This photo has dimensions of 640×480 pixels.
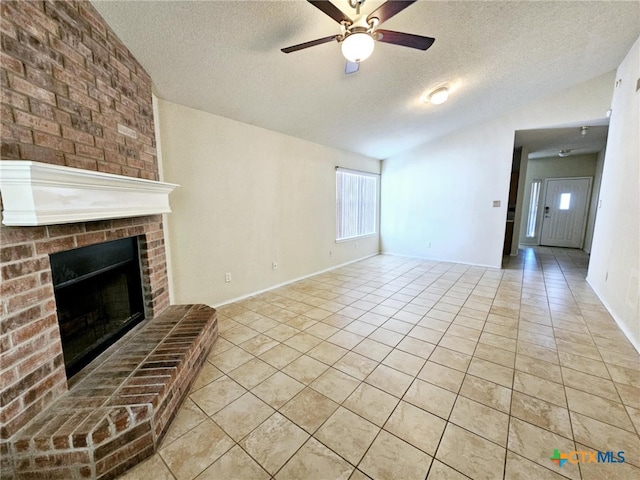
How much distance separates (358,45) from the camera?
168 cm

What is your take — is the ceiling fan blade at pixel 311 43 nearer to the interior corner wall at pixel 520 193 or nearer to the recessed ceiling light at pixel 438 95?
the recessed ceiling light at pixel 438 95

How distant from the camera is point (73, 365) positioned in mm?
1490

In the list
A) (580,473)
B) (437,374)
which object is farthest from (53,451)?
(580,473)

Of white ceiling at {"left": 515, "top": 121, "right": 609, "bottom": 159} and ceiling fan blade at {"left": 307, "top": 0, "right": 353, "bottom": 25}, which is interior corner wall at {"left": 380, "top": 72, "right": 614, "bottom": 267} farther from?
ceiling fan blade at {"left": 307, "top": 0, "right": 353, "bottom": 25}

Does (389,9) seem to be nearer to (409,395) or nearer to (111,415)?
(409,395)

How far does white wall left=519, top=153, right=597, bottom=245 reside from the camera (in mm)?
6301

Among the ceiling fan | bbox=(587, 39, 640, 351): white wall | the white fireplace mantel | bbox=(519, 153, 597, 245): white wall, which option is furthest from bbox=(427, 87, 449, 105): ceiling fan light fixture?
bbox=(519, 153, 597, 245): white wall

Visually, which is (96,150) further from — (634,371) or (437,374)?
(634,371)

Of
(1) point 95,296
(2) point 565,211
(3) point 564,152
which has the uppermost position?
(3) point 564,152

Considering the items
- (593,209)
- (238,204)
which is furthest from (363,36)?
(593,209)

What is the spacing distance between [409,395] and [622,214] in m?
3.18

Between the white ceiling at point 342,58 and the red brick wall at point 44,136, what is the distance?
0.33 m

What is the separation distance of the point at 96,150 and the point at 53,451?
160 centimetres

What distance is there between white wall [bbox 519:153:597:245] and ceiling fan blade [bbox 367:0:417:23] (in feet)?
20.4
